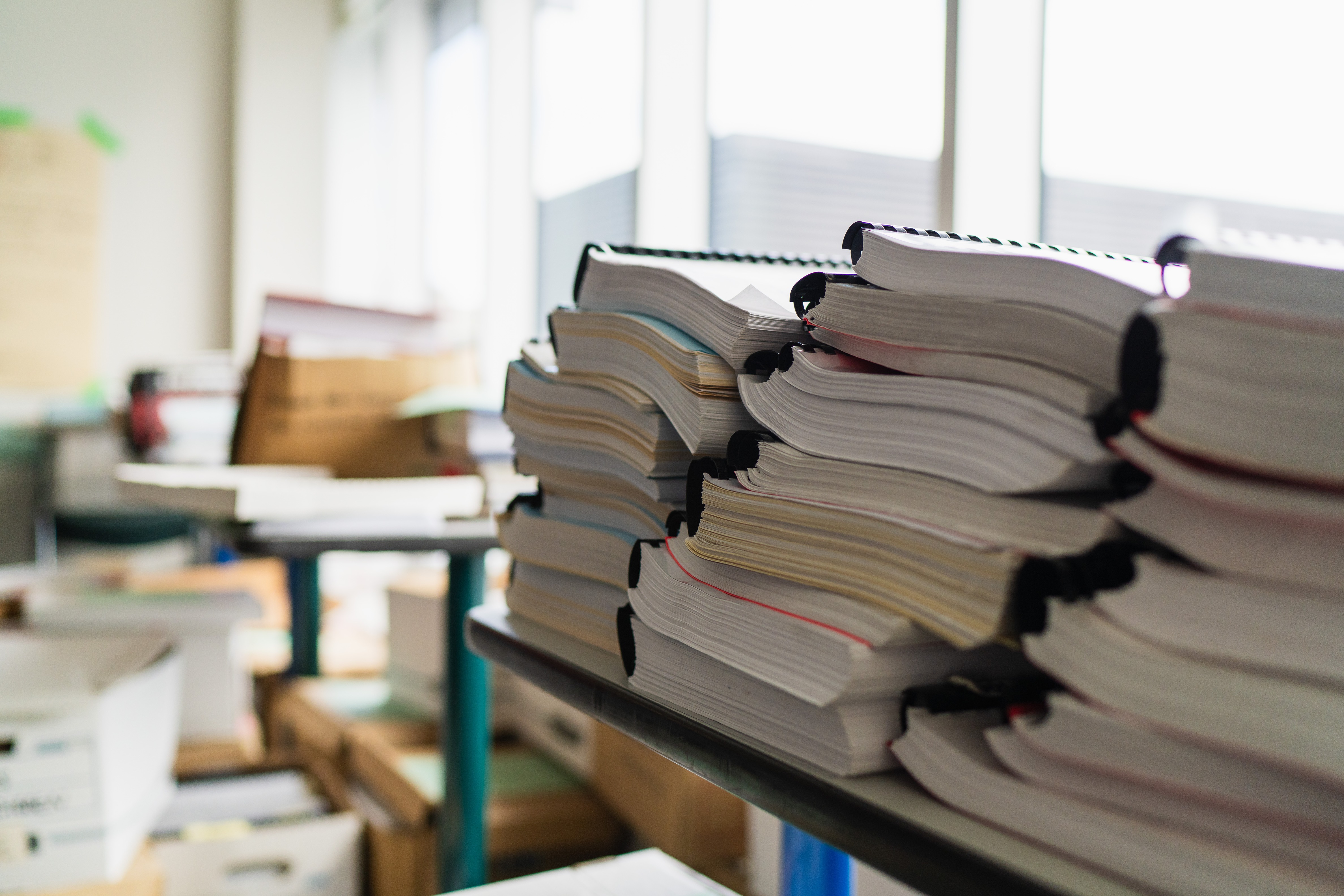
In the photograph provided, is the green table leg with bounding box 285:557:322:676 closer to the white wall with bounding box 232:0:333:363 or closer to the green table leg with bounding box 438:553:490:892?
the green table leg with bounding box 438:553:490:892

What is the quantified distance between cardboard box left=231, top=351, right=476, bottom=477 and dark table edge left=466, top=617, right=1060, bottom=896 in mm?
872

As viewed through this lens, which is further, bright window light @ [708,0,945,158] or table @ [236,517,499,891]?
bright window light @ [708,0,945,158]

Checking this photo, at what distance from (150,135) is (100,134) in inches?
6.9

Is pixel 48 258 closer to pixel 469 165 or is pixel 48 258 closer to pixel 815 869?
pixel 469 165

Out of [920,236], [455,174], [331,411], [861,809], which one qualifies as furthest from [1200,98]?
[455,174]

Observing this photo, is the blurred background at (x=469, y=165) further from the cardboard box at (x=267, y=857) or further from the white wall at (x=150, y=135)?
the cardboard box at (x=267, y=857)

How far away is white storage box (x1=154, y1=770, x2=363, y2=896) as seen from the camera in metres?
1.46

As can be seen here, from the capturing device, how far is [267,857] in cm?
151

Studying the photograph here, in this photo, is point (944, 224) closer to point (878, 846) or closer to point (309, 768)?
point (878, 846)

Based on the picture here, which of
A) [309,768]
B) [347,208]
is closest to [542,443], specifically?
[309,768]

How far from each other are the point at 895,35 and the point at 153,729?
1623 millimetres

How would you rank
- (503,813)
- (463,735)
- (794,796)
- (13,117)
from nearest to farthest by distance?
(794,796) → (463,735) → (503,813) → (13,117)

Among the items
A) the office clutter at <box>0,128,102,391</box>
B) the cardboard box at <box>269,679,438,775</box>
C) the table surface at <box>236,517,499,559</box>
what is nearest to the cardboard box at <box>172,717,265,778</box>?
the cardboard box at <box>269,679,438,775</box>

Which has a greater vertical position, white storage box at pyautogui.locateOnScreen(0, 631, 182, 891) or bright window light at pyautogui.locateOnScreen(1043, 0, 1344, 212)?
bright window light at pyautogui.locateOnScreen(1043, 0, 1344, 212)
